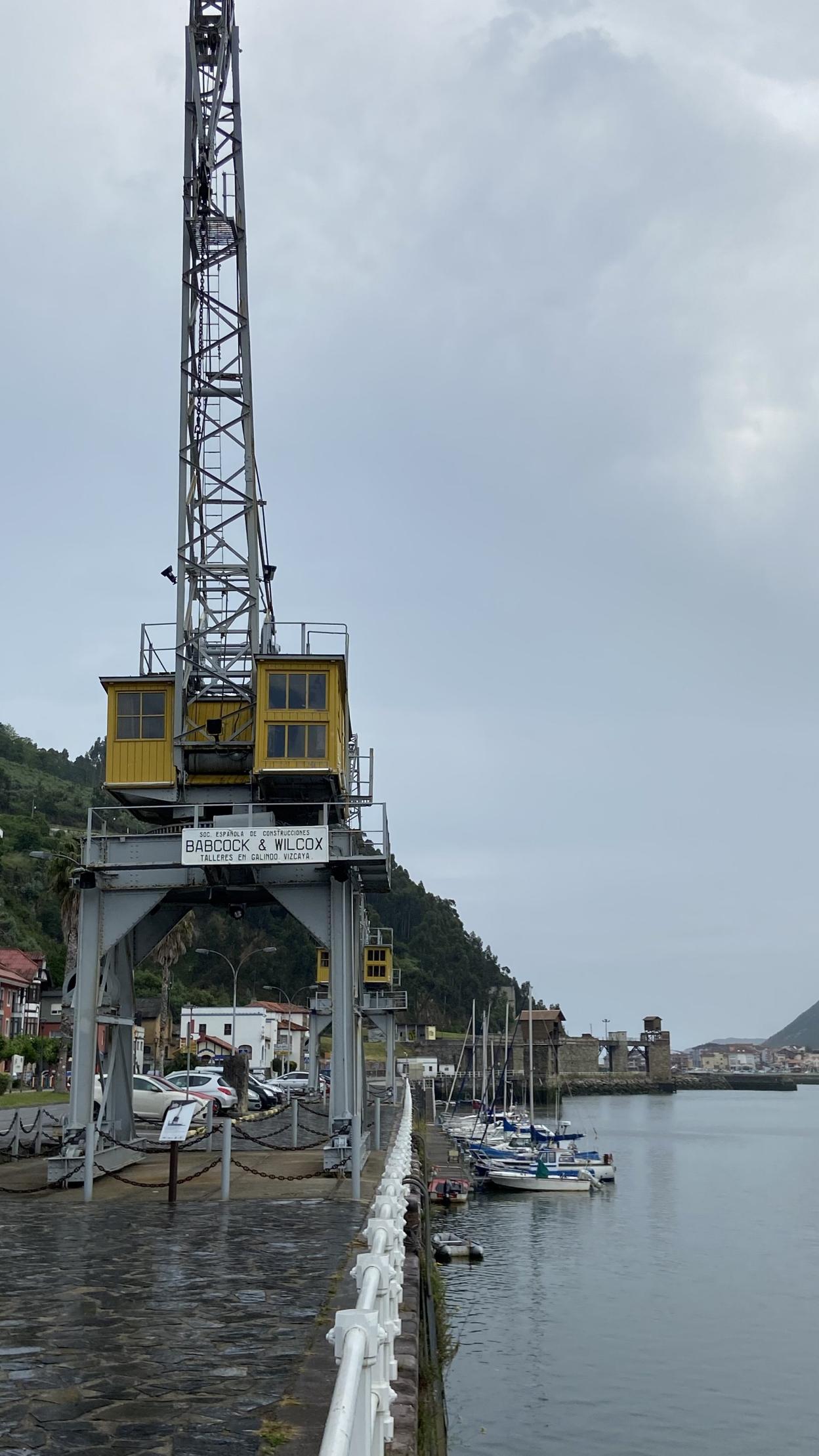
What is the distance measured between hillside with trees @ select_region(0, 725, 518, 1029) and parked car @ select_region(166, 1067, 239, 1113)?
18.7 meters

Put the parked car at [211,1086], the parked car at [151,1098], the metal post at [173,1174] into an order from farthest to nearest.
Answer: the parked car at [211,1086], the parked car at [151,1098], the metal post at [173,1174]

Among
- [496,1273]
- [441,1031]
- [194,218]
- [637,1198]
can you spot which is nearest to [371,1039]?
[441,1031]

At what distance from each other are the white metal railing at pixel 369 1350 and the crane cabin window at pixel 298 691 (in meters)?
16.2

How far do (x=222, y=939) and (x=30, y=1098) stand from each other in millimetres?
99699

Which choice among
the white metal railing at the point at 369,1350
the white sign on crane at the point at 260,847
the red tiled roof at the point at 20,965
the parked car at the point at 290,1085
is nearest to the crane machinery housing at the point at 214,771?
the white sign on crane at the point at 260,847

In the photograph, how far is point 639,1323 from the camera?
97.5ft

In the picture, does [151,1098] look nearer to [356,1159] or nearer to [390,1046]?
[356,1159]

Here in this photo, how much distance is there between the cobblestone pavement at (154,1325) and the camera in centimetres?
745

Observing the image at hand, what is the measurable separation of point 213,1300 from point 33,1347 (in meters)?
2.25

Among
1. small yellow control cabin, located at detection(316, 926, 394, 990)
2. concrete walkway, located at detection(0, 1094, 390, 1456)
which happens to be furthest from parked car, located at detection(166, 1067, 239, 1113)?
concrete walkway, located at detection(0, 1094, 390, 1456)

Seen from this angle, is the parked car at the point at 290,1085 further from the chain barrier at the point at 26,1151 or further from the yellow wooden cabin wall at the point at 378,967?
the chain barrier at the point at 26,1151

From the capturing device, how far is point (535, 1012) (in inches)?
6216

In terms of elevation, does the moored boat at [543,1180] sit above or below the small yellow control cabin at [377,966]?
below

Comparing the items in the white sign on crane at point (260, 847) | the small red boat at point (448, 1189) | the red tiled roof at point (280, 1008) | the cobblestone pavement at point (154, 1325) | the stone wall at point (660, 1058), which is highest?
the white sign on crane at point (260, 847)
